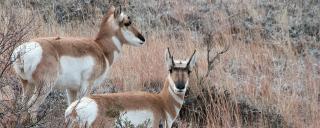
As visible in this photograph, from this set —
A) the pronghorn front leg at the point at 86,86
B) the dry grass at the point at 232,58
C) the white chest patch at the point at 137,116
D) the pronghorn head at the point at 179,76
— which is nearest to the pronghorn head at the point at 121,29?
the dry grass at the point at 232,58

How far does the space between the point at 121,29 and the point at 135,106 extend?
216 centimetres

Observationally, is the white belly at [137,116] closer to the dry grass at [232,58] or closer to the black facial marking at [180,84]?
the black facial marking at [180,84]

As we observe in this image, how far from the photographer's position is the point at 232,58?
33.3ft

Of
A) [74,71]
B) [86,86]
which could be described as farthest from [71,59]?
[86,86]

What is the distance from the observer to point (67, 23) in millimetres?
11594

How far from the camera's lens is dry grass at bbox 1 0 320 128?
316 inches

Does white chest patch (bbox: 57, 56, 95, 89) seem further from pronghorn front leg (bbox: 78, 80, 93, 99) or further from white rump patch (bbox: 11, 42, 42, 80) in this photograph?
white rump patch (bbox: 11, 42, 42, 80)

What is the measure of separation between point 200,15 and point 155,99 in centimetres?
561

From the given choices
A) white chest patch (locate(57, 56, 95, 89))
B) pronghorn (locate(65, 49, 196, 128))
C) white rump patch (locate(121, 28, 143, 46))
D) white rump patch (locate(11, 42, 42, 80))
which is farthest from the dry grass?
white rump patch (locate(11, 42, 42, 80))

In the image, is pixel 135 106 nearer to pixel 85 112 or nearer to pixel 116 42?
pixel 85 112

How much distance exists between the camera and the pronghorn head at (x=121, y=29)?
26.9ft

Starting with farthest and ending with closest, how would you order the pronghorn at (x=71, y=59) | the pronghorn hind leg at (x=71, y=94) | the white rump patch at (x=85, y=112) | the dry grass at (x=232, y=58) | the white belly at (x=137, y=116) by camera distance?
the dry grass at (x=232, y=58)
the pronghorn hind leg at (x=71, y=94)
the pronghorn at (x=71, y=59)
the white belly at (x=137, y=116)
the white rump patch at (x=85, y=112)

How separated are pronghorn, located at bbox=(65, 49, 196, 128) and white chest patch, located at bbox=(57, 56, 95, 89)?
93cm

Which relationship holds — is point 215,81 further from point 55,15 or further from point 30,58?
point 55,15
